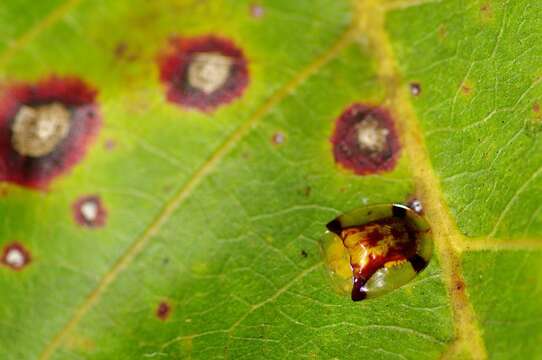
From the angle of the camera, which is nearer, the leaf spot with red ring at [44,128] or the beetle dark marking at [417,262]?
the beetle dark marking at [417,262]

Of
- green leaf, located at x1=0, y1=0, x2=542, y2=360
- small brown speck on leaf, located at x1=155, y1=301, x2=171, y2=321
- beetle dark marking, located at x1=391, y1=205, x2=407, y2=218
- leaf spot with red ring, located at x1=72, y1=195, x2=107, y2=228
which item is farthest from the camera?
leaf spot with red ring, located at x1=72, y1=195, x2=107, y2=228

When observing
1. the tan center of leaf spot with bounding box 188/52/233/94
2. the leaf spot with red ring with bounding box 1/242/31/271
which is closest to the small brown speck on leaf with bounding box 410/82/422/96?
the tan center of leaf spot with bounding box 188/52/233/94

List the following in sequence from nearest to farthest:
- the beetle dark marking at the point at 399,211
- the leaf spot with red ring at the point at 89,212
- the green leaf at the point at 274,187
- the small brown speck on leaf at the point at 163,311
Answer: the green leaf at the point at 274,187 < the beetle dark marking at the point at 399,211 < the small brown speck on leaf at the point at 163,311 < the leaf spot with red ring at the point at 89,212

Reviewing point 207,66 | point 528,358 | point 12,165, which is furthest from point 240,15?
point 528,358

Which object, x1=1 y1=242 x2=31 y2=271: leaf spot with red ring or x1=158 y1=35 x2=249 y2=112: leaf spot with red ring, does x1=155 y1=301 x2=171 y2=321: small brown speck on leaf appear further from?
x1=158 y1=35 x2=249 y2=112: leaf spot with red ring

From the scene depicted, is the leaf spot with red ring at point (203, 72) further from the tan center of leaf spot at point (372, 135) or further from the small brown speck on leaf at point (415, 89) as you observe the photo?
the small brown speck on leaf at point (415, 89)

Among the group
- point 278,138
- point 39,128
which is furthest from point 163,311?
point 39,128

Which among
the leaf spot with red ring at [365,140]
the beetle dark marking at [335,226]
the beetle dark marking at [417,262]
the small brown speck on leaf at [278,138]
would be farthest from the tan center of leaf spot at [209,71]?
the beetle dark marking at [417,262]
